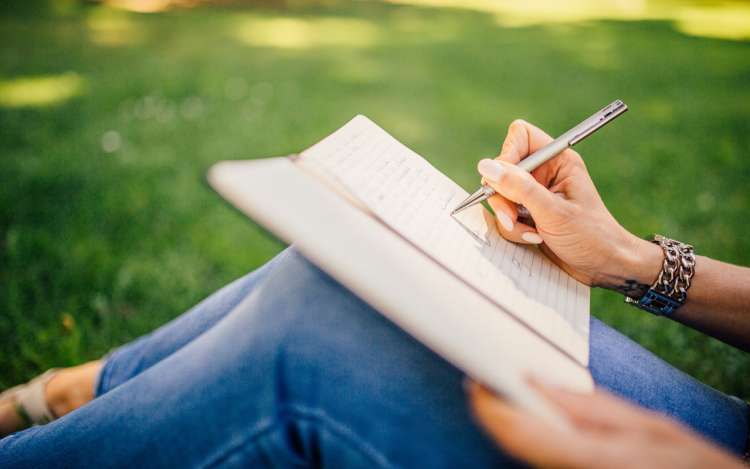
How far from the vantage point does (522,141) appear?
1.17m

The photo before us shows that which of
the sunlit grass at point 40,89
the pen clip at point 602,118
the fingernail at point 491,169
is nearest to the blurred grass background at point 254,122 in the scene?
the sunlit grass at point 40,89

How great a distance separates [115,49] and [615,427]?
4.83 metres

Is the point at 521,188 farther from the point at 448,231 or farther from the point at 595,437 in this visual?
the point at 595,437

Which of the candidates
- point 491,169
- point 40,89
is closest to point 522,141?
point 491,169

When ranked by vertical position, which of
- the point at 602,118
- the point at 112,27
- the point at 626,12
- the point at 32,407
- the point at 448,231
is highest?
the point at 602,118

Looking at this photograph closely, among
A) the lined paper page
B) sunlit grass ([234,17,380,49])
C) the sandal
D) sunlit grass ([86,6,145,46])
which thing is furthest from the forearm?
sunlit grass ([86,6,145,46])

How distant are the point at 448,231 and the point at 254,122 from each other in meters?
2.48

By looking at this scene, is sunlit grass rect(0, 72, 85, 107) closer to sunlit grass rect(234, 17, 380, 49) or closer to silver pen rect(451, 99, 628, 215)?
sunlit grass rect(234, 17, 380, 49)

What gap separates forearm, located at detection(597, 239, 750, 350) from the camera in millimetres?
964

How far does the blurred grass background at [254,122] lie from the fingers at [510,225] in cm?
61

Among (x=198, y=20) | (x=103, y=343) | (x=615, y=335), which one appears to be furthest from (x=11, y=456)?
(x=198, y=20)

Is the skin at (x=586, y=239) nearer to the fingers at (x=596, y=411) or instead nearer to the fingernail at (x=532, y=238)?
the fingernail at (x=532, y=238)

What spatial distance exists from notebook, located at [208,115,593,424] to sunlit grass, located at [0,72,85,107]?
122 inches

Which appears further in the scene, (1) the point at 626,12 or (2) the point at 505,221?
(1) the point at 626,12
